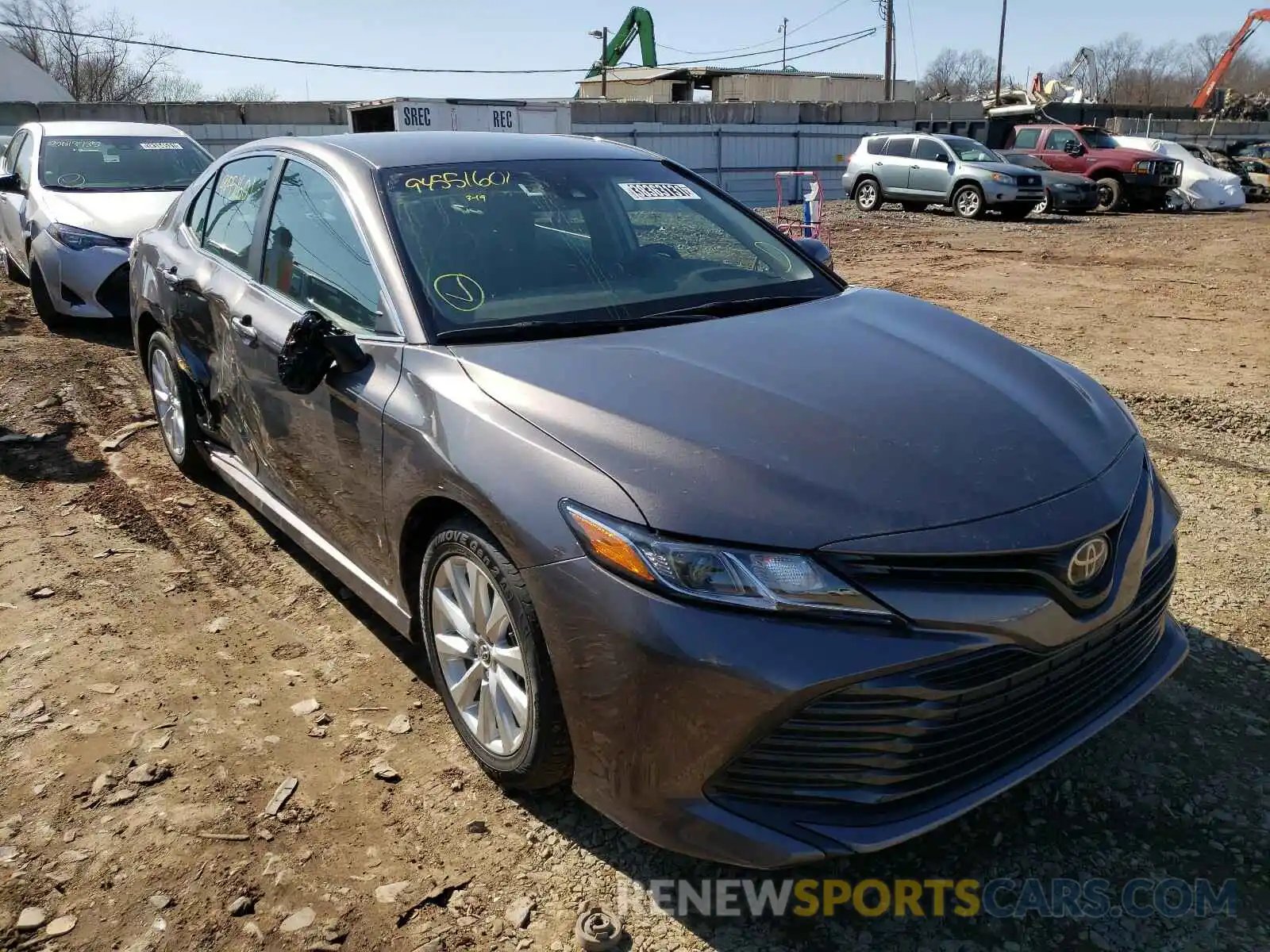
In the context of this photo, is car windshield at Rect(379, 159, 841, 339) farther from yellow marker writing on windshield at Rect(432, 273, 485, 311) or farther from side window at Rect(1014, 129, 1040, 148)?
side window at Rect(1014, 129, 1040, 148)

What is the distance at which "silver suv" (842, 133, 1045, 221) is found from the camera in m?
19.0

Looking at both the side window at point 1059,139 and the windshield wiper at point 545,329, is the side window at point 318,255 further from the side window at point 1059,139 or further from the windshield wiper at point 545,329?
the side window at point 1059,139

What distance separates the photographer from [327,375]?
3043 millimetres

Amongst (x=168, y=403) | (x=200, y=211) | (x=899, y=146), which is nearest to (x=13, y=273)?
(x=168, y=403)

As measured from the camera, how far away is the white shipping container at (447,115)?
17.6 metres

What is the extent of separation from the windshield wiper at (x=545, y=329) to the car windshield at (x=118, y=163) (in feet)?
23.1

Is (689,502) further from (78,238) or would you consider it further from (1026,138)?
(1026,138)

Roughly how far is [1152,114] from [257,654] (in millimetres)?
45358

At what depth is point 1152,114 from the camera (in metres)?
39.9

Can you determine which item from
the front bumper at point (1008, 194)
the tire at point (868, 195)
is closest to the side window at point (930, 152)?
the tire at point (868, 195)

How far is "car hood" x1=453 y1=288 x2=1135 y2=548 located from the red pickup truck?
2121 centimetres

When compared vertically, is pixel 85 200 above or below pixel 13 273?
above

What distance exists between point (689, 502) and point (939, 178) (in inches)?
781

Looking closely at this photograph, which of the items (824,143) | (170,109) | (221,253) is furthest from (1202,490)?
(824,143)
